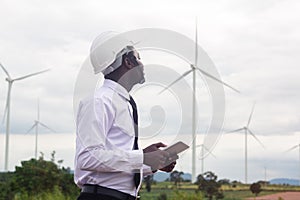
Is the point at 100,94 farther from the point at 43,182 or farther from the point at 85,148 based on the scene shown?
the point at 43,182

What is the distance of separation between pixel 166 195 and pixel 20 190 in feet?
21.0

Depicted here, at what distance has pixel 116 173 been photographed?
11.3ft

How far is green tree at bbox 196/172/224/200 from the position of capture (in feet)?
69.9

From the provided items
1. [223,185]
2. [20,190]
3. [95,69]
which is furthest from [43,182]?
[95,69]

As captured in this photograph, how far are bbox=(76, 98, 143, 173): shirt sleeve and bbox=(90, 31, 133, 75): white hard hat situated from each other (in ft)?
0.75

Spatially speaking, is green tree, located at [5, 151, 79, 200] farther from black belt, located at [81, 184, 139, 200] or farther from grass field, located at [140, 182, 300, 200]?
black belt, located at [81, 184, 139, 200]

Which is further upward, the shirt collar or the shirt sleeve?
the shirt collar

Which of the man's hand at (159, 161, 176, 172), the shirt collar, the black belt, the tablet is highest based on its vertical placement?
the shirt collar

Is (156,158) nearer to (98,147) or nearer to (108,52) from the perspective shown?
(98,147)

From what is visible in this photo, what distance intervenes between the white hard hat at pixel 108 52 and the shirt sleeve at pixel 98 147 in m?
0.23

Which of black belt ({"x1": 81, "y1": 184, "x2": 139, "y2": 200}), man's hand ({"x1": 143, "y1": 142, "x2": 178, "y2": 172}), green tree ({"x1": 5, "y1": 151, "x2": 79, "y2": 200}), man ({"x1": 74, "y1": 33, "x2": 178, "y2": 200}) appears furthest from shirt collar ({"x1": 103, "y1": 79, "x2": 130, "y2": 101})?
green tree ({"x1": 5, "y1": 151, "x2": 79, "y2": 200})

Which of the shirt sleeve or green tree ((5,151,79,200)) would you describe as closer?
the shirt sleeve

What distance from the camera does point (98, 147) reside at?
10.9ft

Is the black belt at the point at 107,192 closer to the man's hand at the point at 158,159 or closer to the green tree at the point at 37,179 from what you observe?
the man's hand at the point at 158,159
